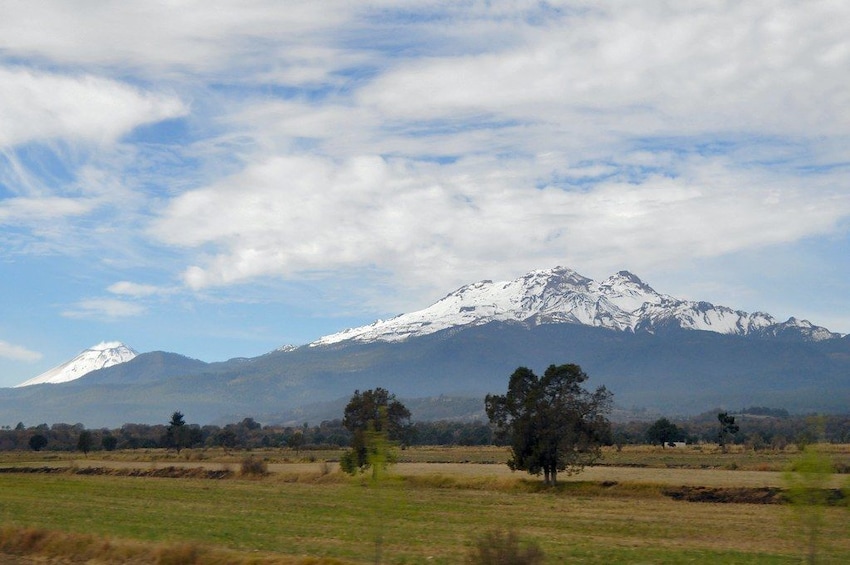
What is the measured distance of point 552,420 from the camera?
56344 mm

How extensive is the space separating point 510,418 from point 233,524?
3021 centimetres

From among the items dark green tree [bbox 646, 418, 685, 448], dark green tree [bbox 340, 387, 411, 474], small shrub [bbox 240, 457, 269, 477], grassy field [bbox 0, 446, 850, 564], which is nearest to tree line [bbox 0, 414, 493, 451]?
dark green tree [bbox 646, 418, 685, 448]

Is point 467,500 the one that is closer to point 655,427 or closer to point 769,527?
point 769,527

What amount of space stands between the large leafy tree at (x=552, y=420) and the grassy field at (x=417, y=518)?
5.44ft

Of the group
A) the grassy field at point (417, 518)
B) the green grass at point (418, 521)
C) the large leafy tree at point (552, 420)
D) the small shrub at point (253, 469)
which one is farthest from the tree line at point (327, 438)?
the green grass at point (418, 521)

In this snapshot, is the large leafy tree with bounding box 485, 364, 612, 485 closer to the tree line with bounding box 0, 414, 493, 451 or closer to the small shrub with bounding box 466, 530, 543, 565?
the small shrub with bounding box 466, 530, 543, 565

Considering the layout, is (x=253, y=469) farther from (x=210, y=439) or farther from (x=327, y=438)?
(x=210, y=439)

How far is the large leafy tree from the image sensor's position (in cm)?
5600

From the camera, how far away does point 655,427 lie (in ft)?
426

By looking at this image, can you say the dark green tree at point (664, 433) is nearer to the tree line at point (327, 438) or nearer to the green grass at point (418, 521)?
the tree line at point (327, 438)

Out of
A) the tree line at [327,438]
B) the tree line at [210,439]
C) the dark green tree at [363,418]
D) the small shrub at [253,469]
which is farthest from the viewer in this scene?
the tree line at [210,439]

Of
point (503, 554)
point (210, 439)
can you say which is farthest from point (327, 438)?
point (503, 554)

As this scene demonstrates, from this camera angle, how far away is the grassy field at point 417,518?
24.0 meters

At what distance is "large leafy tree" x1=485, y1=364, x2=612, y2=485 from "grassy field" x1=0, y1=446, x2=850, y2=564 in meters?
1.66
